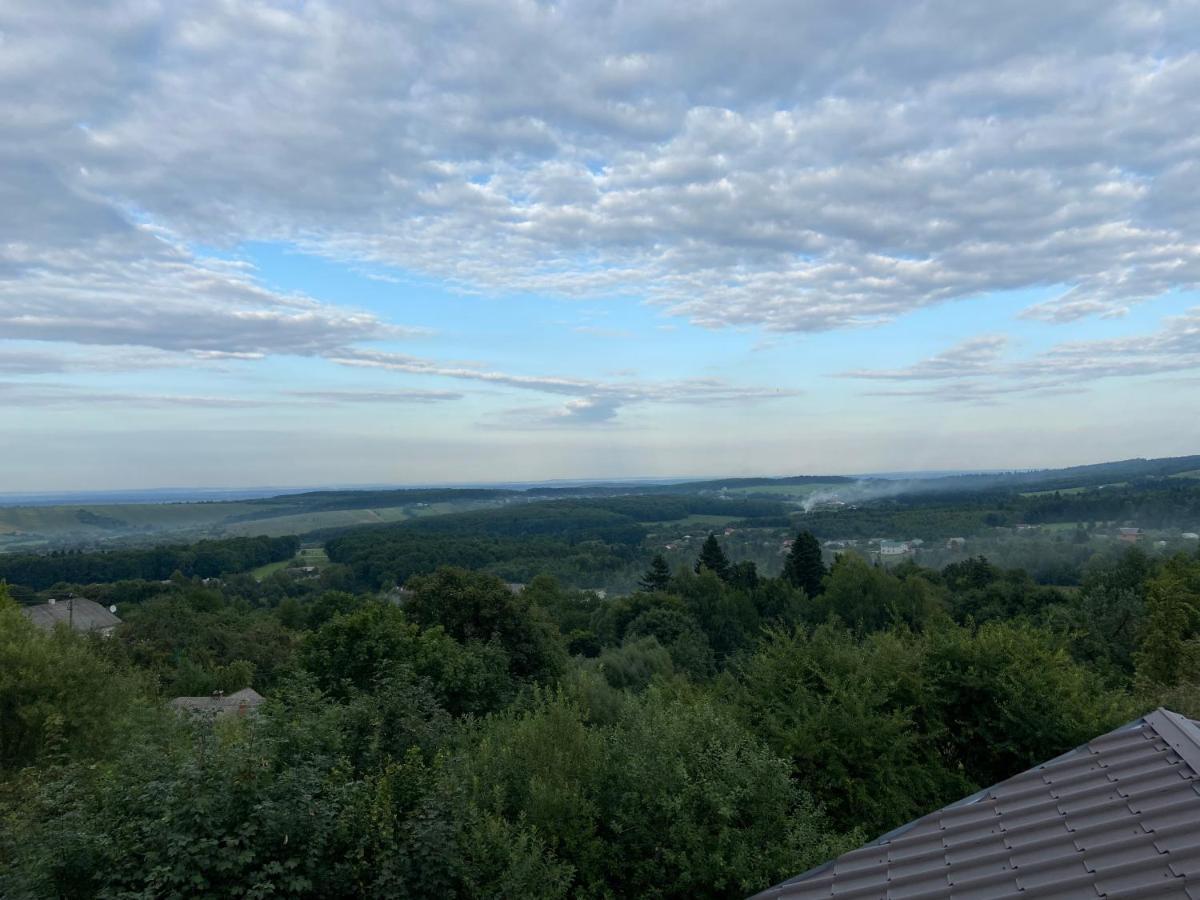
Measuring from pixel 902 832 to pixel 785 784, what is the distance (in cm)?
396

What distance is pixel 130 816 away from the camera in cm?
688

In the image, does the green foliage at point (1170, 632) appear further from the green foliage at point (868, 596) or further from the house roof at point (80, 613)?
the house roof at point (80, 613)

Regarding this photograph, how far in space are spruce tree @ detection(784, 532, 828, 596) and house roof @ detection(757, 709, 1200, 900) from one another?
A: 49004 mm

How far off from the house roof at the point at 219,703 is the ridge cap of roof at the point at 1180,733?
1050cm

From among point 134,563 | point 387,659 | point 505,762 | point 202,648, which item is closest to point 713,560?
point 202,648

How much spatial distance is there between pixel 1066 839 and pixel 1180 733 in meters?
1.44

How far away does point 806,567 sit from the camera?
52969mm

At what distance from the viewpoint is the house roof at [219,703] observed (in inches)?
441

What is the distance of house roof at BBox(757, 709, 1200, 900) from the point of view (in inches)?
137

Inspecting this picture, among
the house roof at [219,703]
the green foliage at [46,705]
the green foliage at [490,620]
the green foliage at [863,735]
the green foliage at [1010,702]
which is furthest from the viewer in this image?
the green foliage at [490,620]

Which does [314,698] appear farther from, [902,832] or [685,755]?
[902,832]

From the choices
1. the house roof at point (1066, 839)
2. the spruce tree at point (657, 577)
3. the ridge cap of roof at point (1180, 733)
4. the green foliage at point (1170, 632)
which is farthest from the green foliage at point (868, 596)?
the house roof at point (1066, 839)

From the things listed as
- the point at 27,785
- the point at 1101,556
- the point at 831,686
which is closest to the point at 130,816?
the point at 27,785

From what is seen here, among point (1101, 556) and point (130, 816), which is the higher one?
point (130, 816)
